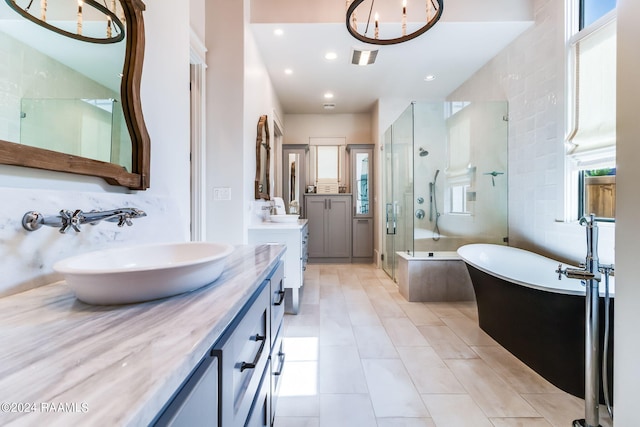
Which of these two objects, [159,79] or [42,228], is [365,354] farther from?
[159,79]

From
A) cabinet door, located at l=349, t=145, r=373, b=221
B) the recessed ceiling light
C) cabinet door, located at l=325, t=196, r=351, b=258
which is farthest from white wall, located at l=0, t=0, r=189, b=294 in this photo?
cabinet door, located at l=349, t=145, r=373, b=221

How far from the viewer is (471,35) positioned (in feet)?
9.09

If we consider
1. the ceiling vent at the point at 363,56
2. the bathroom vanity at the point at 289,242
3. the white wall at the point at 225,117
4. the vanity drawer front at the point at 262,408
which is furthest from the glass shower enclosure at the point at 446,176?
the vanity drawer front at the point at 262,408

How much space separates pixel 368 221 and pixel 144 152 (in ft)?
13.5

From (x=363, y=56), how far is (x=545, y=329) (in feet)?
9.91

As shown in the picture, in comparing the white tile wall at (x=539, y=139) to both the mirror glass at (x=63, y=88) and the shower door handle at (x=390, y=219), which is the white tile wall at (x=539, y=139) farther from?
the mirror glass at (x=63, y=88)

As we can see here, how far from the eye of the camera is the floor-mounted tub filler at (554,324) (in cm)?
124

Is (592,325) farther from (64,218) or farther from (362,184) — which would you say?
(362,184)

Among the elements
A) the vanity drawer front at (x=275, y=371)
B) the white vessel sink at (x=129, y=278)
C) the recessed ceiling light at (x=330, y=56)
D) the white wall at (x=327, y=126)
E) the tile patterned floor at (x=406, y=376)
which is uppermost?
the recessed ceiling light at (x=330, y=56)

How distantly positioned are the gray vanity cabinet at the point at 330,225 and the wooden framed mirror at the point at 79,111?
12.4ft

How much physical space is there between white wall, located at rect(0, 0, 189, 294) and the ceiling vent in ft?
6.67

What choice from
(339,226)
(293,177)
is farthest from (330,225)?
(293,177)

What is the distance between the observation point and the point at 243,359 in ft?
2.30

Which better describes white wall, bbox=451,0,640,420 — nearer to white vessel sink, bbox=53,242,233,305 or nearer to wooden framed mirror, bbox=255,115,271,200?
white vessel sink, bbox=53,242,233,305
